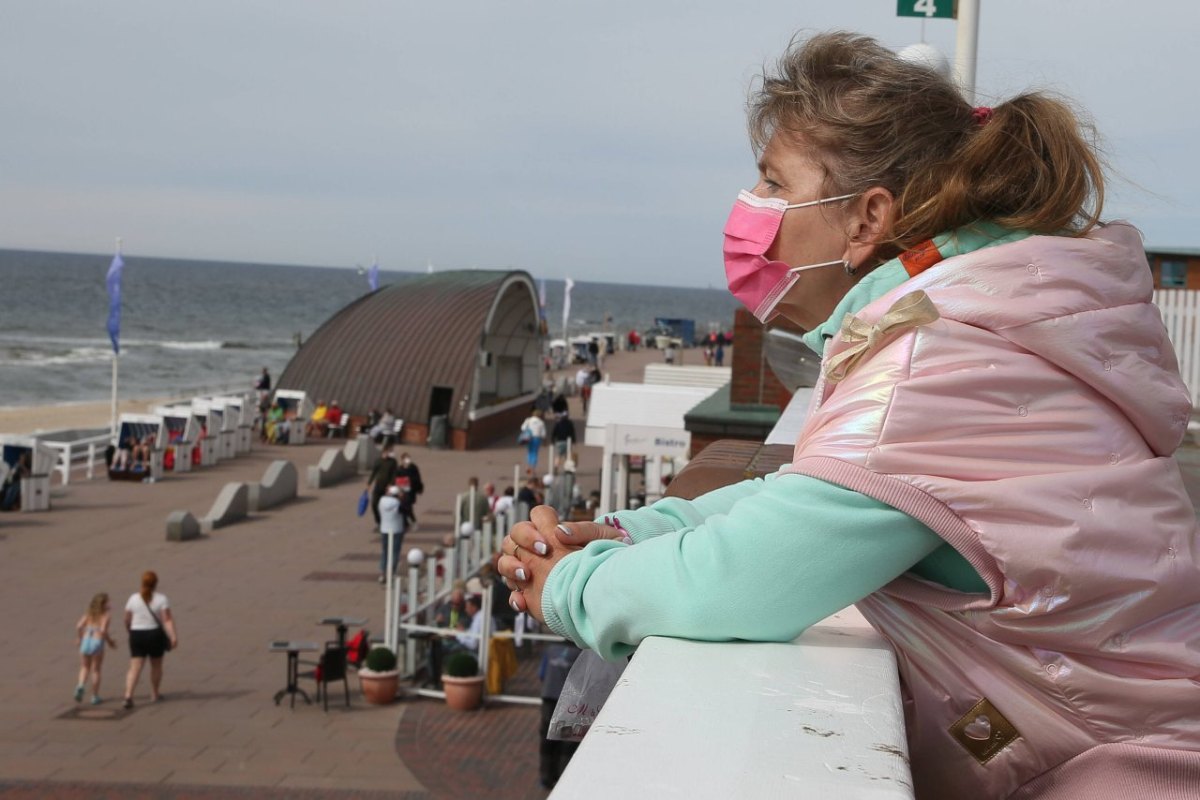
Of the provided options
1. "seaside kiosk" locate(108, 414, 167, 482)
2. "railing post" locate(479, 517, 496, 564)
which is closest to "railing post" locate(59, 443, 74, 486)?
"seaside kiosk" locate(108, 414, 167, 482)

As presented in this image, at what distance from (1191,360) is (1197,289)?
1317 mm

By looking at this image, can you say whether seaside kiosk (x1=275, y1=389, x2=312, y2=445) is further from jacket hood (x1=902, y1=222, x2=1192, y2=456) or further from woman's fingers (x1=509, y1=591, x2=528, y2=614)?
jacket hood (x1=902, y1=222, x2=1192, y2=456)

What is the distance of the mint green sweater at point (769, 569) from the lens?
141 centimetres

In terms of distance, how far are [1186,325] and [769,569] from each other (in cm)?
949

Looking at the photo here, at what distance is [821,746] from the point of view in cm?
112

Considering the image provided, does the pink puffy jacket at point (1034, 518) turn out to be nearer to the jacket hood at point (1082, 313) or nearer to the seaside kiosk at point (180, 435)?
the jacket hood at point (1082, 313)

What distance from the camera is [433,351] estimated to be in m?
39.3

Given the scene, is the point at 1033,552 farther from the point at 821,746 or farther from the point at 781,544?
the point at 821,746

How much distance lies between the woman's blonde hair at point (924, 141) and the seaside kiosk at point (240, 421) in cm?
3454

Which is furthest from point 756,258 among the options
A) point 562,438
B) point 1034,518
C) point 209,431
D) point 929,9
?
point 209,431

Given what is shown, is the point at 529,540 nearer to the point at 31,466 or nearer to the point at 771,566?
the point at 771,566

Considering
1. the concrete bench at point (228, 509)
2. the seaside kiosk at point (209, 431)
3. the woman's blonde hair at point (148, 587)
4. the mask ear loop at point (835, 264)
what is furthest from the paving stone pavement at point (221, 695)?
the seaside kiosk at point (209, 431)

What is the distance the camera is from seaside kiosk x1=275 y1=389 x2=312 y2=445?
37156 millimetres

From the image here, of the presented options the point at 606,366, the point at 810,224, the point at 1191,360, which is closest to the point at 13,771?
the point at 1191,360
